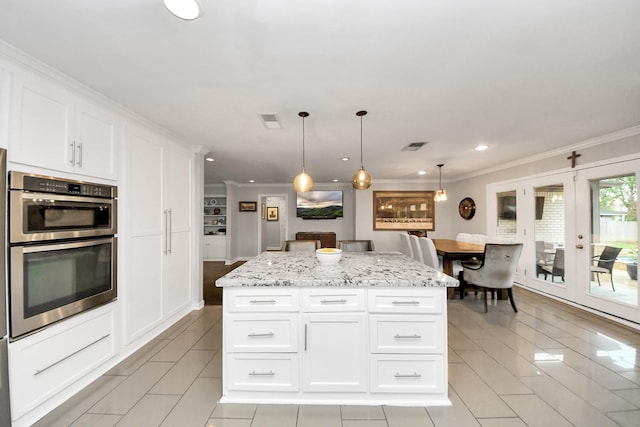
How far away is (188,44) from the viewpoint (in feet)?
5.10

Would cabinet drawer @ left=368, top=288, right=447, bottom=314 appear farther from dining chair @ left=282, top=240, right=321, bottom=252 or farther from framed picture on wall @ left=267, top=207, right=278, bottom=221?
framed picture on wall @ left=267, top=207, right=278, bottom=221

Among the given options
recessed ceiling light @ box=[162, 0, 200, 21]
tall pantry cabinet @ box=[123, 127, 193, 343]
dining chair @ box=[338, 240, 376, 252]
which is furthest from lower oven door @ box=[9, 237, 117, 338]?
dining chair @ box=[338, 240, 376, 252]

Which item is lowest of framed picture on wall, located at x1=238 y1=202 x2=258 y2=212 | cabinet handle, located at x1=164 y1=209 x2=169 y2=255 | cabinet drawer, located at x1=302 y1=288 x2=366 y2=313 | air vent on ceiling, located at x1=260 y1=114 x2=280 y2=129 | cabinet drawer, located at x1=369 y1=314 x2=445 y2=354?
cabinet drawer, located at x1=369 y1=314 x2=445 y2=354

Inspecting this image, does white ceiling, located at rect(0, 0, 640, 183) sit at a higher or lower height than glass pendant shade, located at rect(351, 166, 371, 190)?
higher

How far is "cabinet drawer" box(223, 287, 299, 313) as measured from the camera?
1.86 m

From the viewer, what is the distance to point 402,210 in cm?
705

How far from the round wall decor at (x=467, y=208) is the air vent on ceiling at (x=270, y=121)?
5.12m

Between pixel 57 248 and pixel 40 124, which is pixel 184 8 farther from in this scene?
pixel 57 248

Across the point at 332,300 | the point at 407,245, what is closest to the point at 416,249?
the point at 407,245

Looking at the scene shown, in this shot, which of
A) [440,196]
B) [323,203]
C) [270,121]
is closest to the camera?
[270,121]

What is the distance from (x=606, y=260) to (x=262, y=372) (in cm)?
446

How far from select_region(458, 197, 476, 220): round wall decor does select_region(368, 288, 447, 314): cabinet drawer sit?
504 cm

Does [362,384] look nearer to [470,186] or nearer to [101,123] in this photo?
[101,123]

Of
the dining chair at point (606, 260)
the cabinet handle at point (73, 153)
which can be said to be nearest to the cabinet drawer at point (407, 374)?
the cabinet handle at point (73, 153)
